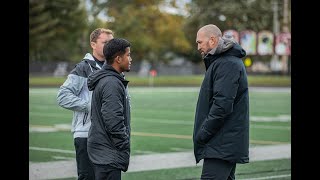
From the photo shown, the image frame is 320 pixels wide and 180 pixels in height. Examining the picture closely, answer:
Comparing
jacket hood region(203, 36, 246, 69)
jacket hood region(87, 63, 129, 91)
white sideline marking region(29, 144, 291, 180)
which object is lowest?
white sideline marking region(29, 144, 291, 180)

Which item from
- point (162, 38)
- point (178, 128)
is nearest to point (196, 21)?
point (162, 38)

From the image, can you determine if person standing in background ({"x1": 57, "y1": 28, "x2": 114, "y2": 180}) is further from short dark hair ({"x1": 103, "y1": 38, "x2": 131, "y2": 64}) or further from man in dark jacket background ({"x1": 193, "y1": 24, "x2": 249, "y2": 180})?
man in dark jacket background ({"x1": 193, "y1": 24, "x2": 249, "y2": 180})

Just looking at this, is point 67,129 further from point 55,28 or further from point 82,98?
point 55,28

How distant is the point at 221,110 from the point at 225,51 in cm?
56

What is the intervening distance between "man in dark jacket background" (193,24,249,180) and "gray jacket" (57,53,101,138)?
55.2 inches

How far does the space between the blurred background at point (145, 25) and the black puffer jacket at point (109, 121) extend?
2255 inches

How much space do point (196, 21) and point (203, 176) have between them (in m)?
72.7

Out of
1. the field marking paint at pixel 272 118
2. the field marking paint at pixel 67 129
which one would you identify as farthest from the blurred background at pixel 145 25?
the field marking paint at pixel 67 129

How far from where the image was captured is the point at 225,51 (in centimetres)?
646

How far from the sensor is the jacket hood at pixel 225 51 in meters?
6.45

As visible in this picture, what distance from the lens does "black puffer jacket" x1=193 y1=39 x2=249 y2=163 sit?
6320 millimetres

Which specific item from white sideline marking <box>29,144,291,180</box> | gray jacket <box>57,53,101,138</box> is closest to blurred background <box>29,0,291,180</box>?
white sideline marking <box>29,144,291,180</box>
